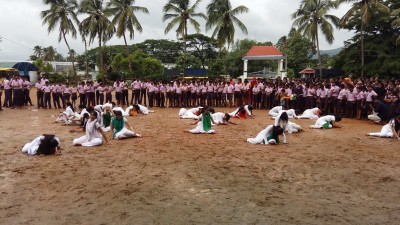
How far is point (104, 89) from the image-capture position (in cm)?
1964

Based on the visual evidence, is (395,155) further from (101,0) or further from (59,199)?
(101,0)

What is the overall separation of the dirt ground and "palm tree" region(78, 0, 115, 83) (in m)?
22.4

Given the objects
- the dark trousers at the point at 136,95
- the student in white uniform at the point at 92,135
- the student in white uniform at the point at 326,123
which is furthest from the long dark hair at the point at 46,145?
the dark trousers at the point at 136,95

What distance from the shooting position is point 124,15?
1188 inches

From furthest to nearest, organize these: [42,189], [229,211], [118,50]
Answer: [118,50], [42,189], [229,211]

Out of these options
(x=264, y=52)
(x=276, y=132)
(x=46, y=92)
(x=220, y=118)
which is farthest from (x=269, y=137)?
(x=264, y=52)

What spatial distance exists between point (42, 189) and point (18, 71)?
40.8 m

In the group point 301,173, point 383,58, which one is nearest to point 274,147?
point 301,173

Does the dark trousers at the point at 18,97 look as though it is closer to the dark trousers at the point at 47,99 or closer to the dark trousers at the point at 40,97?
the dark trousers at the point at 40,97

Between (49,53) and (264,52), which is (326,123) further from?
(49,53)

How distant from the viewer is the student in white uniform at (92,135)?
32.3 ft

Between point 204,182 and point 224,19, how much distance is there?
26906mm

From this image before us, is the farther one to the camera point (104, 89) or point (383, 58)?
point (383, 58)

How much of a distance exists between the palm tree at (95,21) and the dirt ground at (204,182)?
73.4 feet
